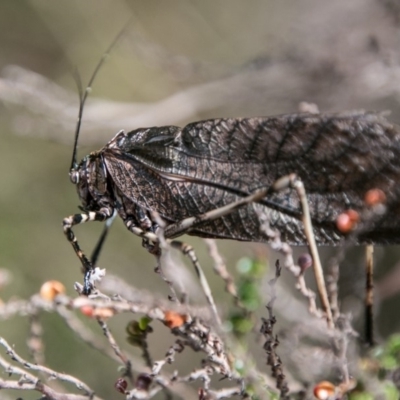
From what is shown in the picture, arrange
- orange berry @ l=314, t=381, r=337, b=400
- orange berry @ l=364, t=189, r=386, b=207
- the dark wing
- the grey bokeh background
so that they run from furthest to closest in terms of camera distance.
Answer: the grey bokeh background, the dark wing, orange berry @ l=364, t=189, r=386, b=207, orange berry @ l=314, t=381, r=337, b=400

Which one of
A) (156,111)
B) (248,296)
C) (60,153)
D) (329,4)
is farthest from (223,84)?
(60,153)

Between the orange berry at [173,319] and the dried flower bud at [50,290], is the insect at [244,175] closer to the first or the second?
the dried flower bud at [50,290]

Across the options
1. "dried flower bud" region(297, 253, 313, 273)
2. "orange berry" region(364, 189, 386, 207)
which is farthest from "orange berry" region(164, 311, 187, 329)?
"orange berry" region(364, 189, 386, 207)

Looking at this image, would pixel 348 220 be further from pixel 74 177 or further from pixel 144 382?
pixel 74 177

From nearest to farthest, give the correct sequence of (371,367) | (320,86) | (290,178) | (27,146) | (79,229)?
(371,367) < (290,178) < (320,86) < (79,229) < (27,146)

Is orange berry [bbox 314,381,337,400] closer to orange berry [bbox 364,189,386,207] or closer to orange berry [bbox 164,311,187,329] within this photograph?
orange berry [bbox 164,311,187,329]

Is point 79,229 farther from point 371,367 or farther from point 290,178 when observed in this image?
point 371,367

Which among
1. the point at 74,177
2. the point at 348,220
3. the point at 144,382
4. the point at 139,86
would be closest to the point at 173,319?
the point at 144,382

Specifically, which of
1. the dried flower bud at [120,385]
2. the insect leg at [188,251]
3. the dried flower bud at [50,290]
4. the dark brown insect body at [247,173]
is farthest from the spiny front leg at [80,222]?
the dried flower bud at [120,385]
